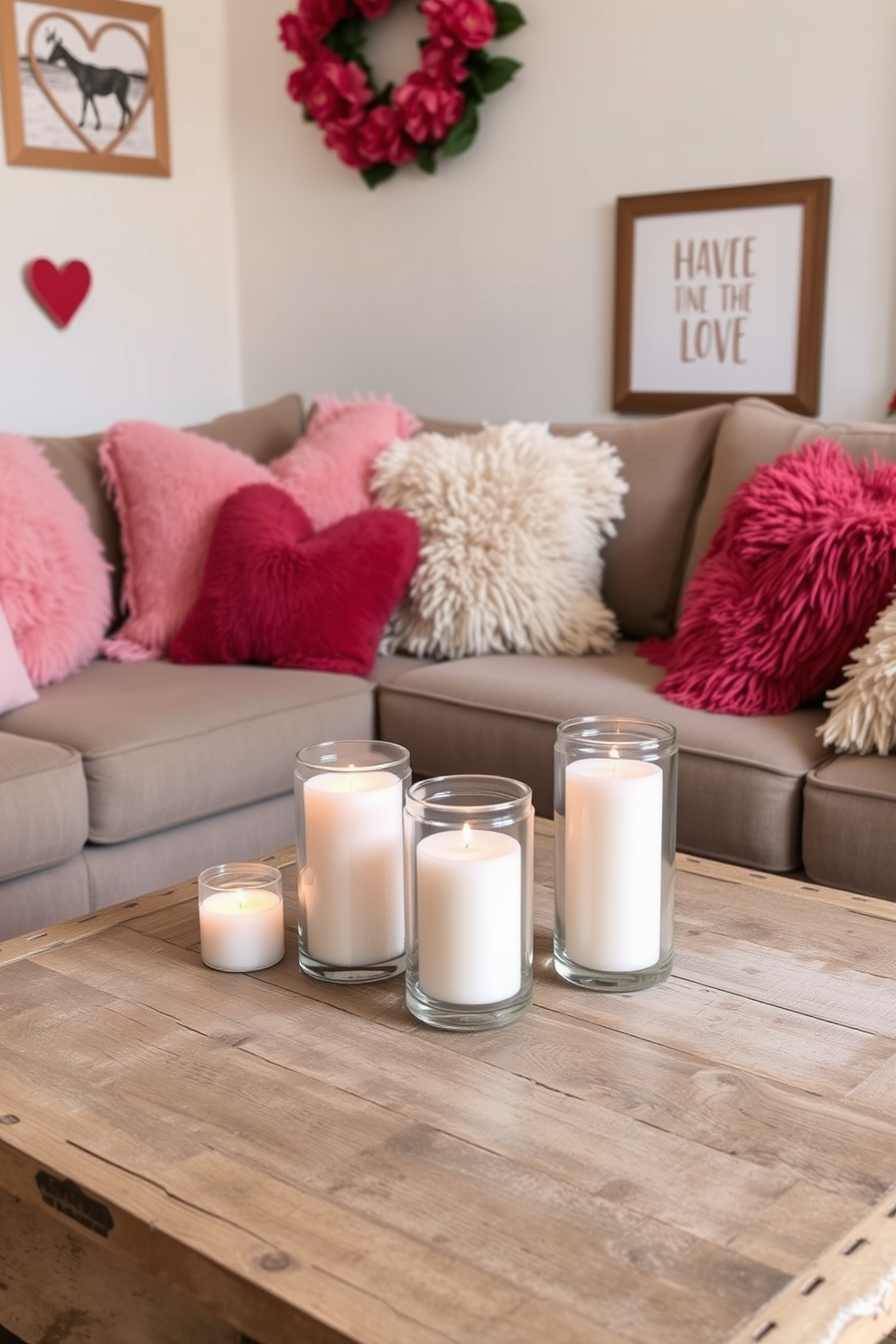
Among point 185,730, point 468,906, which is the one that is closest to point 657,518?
point 185,730

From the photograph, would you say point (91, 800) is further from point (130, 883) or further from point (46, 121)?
point (46, 121)

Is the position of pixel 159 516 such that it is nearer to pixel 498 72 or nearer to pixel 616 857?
pixel 498 72

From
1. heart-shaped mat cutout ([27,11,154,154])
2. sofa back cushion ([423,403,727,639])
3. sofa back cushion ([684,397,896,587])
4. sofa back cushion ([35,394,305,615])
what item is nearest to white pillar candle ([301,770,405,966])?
sofa back cushion ([684,397,896,587])

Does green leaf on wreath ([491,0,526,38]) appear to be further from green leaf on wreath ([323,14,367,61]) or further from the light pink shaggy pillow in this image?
A: the light pink shaggy pillow

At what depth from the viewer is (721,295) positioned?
9.64 feet

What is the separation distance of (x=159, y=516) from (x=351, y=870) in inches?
62.1

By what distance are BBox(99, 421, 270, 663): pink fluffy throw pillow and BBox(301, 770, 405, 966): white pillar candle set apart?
1.46 m

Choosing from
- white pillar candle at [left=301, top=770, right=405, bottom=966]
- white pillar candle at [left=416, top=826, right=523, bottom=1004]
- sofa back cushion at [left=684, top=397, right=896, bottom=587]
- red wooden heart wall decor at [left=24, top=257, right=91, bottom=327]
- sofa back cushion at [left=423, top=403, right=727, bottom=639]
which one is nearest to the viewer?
white pillar candle at [left=416, top=826, right=523, bottom=1004]

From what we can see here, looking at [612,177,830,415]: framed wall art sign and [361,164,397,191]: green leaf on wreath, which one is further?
[361,164,397,191]: green leaf on wreath

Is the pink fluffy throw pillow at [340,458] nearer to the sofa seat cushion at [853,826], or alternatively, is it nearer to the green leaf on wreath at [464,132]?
the green leaf on wreath at [464,132]

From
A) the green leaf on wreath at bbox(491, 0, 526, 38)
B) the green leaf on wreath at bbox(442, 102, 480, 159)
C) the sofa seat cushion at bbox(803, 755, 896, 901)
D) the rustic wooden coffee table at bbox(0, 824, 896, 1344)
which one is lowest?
the sofa seat cushion at bbox(803, 755, 896, 901)

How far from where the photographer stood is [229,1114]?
1.03 meters

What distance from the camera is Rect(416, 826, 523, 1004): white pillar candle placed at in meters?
1.14

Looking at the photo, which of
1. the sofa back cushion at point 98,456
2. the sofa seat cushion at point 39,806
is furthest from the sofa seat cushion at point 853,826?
the sofa back cushion at point 98,456
